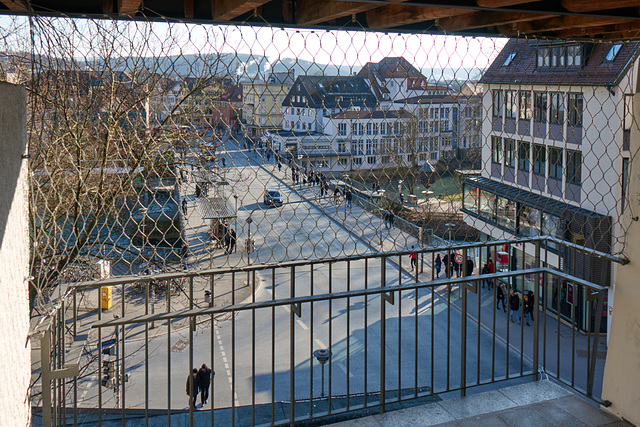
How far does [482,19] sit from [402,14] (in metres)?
0.48

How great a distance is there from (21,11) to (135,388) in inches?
325

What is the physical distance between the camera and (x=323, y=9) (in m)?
2.31

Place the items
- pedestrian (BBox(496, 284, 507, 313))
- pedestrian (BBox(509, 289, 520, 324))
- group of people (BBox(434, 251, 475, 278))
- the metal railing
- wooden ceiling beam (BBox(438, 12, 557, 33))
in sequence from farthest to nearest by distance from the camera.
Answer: pedestrian (BBox(496, 284, 507, 313)) → pedestrian (BBox(509, 289, 520, 324)) → the metal railing → group of people (BBox(434, 251, 475, 278)) → wooden ceiling beam (BBox(438, 12, 557, 33))

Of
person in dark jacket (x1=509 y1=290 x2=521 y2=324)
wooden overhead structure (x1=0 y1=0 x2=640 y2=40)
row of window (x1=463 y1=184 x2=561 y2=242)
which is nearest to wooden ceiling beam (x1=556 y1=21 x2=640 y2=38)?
wooden overhead structure (x1=0 y1=0 x2=640 y2=40)

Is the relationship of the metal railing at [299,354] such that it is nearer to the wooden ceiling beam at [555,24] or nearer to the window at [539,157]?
the window at [539,157]

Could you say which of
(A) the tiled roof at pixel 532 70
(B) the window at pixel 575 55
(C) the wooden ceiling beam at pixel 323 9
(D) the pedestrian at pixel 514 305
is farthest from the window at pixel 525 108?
(D) the pedestrian at pixel 514 305

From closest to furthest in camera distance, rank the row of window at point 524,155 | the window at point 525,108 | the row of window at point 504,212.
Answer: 1. the row of window at point 524,155
2. the window at point 525,108
3. the row of window at point 504,212

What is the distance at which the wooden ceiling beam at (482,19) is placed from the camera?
2.64 m

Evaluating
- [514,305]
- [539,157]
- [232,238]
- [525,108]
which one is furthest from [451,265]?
[514,305]

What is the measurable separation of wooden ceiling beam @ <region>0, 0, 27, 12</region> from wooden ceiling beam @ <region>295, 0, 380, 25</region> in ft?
3.26

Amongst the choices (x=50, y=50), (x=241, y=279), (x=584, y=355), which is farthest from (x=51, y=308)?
(x=241, y=279)

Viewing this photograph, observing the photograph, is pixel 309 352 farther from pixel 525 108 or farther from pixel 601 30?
pixel 601 30

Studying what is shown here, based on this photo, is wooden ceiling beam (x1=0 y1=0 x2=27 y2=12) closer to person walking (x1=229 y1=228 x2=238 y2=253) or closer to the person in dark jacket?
person walking (x1=229 y1=228 x2=238 y2=253)

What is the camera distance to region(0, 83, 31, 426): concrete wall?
6.06ft
